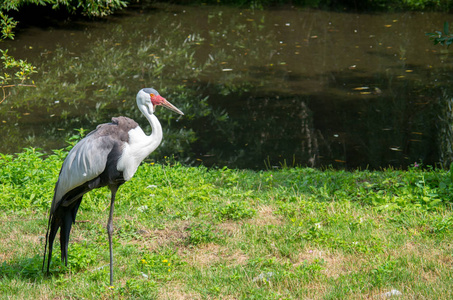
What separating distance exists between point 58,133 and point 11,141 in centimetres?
68

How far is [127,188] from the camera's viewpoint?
18.7 ft

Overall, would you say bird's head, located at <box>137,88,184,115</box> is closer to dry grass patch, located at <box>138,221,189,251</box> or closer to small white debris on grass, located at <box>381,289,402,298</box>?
dry grass patch, located at <box>138,221,189,251</box>

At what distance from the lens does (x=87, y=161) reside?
3.98m

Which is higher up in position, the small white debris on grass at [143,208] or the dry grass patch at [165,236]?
the small white debris on grass at [143,208]

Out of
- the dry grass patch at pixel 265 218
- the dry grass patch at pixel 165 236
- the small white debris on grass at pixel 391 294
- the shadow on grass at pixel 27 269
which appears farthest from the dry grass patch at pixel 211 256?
the small white debris on grass at pixel 391 294

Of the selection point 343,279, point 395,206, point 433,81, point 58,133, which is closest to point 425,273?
point 343,279

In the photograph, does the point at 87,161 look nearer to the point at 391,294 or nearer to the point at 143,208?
the point at 143,208

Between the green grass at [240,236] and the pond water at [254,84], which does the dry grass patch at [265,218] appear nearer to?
the green grass at [240,236]

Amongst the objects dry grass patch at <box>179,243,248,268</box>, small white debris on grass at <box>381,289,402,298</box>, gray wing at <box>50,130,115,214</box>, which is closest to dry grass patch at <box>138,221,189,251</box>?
dry grass patch at <box>179,243,248,268</box>

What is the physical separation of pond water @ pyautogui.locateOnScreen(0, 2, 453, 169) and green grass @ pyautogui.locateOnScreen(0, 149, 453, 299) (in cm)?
180

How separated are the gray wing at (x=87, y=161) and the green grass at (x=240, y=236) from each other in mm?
652

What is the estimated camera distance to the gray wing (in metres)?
3.98

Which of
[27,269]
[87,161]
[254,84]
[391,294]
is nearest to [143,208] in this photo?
[27,269]

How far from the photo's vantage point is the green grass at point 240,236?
3939 millimetres
